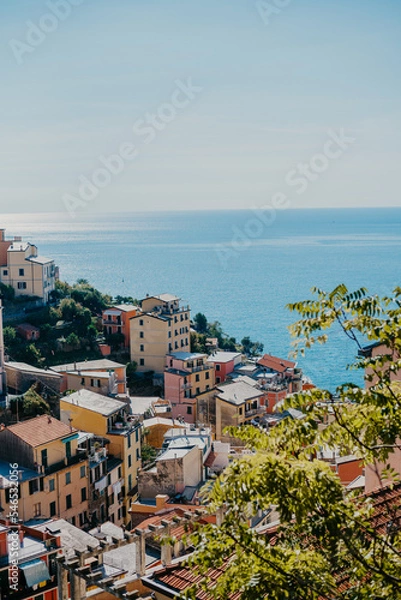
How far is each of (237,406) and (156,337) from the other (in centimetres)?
1074

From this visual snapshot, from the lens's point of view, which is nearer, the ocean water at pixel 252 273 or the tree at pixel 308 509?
the tree at pixel 308 509

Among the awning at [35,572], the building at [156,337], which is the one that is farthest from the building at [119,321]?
the awning at [35,572]

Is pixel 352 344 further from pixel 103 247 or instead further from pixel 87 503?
pixel 103 247

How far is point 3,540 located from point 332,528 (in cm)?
1064

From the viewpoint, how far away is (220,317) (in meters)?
79.3

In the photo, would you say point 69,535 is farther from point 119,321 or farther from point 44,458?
point 119,321

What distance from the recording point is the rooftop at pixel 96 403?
23.9m

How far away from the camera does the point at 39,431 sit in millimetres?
20375

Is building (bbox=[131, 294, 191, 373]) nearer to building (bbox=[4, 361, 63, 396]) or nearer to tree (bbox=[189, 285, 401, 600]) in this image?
building (bbox=[4, 361, 63, 396])

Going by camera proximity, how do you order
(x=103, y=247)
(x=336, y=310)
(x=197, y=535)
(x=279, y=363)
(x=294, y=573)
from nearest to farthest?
(x=294, y=573) < (x=197, y=535) < (x=336, y=310) < (x=279, y=363) < (x=103, y=247)

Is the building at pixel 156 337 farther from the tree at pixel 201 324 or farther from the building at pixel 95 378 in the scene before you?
the tree at pixel 201 324

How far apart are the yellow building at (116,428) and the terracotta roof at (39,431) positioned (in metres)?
2.69

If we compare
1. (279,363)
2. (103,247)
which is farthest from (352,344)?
(103,247)

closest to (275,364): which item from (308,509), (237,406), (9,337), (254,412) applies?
(254,412)
